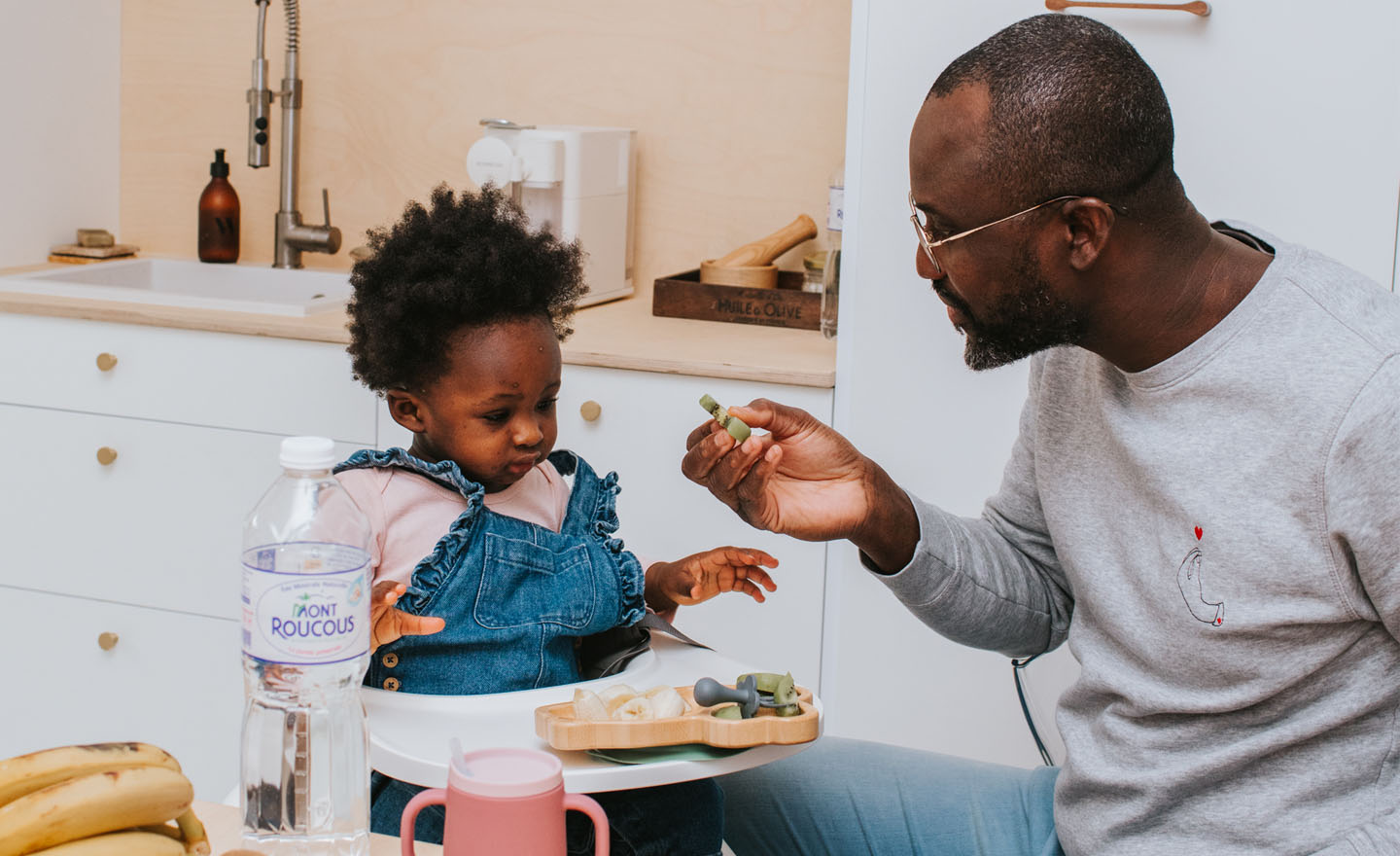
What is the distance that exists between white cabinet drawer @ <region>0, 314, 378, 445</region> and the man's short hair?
128 centimetres

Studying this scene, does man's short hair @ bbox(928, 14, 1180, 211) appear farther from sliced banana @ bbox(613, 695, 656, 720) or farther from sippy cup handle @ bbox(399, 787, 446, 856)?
sippy cup handle @ bbox(399, 787, 446, 856)

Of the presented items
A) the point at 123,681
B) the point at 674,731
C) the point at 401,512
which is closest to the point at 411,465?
the point at 401,512

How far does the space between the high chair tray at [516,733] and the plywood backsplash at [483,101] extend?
1.56m

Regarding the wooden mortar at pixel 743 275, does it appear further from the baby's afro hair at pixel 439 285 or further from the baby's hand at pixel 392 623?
the baby's hand at pixel 392 623

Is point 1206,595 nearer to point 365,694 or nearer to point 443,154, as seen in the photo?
point 365,694

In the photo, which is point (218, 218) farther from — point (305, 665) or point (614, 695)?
point (305, 665)

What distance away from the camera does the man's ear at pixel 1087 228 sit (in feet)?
3.82

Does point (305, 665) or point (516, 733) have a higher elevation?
point (305, 665)

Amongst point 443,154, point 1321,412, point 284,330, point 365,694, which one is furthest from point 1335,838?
point 443,154

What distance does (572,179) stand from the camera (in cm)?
238

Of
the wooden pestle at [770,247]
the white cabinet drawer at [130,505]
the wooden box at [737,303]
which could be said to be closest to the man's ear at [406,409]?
the white cabinet drawer at [130,505]

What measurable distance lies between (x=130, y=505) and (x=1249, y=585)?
6.04ft

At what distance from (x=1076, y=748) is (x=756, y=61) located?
1.68 metres

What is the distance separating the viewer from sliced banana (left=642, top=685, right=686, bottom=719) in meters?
1.04
